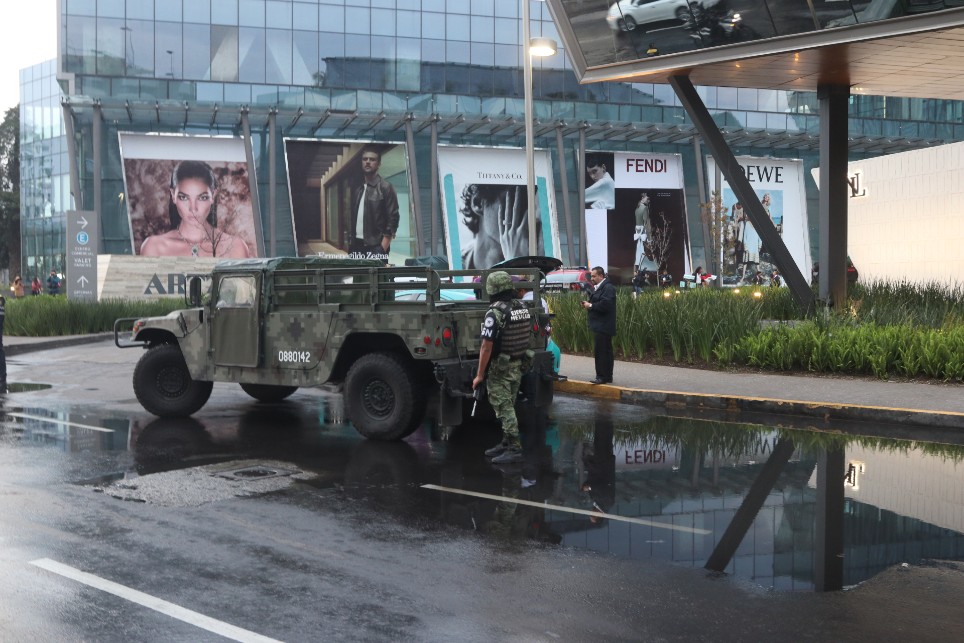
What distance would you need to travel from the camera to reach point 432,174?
45750mm

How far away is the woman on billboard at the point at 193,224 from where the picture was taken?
43.4m

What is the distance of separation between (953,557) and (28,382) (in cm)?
1499

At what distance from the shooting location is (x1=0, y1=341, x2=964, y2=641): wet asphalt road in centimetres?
491

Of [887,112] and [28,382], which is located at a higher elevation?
[887,112]

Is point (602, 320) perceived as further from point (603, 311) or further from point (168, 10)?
point (168, 10)

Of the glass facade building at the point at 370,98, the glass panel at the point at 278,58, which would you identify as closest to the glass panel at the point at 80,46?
the glass facade building at the point at 370,98

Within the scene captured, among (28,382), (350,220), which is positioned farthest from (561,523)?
(350,220)

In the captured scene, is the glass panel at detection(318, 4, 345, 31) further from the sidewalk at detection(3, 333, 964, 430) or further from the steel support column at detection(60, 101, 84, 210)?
the sidewalk at detection(3, 333, 964, 430)

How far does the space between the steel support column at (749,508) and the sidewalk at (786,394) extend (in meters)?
2.23

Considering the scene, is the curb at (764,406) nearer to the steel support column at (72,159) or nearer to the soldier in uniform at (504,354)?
the soldier in uniform at (504,354)

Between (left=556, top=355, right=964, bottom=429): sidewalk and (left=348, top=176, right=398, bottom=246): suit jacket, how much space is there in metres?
30.3

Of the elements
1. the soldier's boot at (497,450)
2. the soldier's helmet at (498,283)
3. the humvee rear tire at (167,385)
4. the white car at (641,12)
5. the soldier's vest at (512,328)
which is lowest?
the soldier's boot at (497,450)

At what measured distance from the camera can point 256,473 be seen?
8.80 meters

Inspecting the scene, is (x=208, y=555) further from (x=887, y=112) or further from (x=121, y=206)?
(x=887, y=112)
